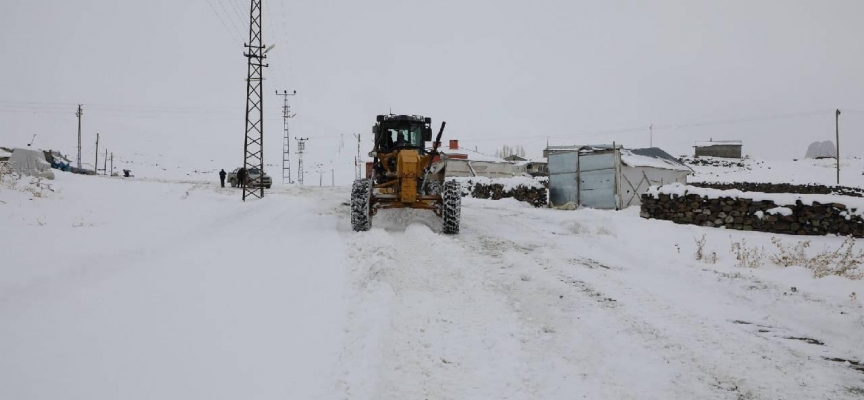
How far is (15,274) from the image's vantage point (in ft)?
15.5

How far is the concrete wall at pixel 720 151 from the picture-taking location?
214 ft

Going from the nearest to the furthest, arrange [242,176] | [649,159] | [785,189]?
[649,159] < [785,189] < [242,176]

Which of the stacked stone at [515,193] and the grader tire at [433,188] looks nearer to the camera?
the grader tire at [433,188]

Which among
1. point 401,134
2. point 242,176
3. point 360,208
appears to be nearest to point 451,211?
point 360,208

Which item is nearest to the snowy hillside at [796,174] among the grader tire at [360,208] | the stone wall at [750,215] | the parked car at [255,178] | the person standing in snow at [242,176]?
the stone wall at [750,215]

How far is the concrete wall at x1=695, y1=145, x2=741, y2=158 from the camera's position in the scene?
65125 mm

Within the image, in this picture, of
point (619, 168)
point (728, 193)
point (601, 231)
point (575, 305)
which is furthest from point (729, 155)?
point (575, 305)

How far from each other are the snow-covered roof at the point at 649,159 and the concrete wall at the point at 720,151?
169 feet

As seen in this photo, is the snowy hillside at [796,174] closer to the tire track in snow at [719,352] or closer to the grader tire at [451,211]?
the grader tire at [451,211]

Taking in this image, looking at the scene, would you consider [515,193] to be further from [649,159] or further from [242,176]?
[242,176]

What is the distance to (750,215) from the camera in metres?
11.5

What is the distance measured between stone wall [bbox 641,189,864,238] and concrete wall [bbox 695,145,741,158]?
63.1m

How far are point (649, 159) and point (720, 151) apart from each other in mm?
56754

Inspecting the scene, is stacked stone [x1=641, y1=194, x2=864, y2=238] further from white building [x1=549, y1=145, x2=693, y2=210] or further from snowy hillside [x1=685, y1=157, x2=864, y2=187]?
snowy hillside [x1=685, y1=157, x2=864, y2=187]
